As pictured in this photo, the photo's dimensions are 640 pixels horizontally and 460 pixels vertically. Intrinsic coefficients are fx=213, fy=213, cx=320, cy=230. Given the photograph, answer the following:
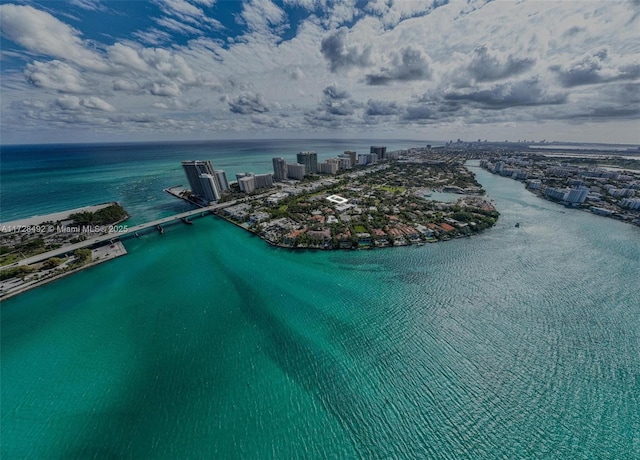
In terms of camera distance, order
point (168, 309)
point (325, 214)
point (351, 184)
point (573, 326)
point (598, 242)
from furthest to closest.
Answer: point (351, 184), point (325, 214), point (598, 242), point (168, 309), point (573, 326)

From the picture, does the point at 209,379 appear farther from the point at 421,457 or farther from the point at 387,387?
the point at 421,457

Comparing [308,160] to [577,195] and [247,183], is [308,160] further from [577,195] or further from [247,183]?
Answer: [577,195]

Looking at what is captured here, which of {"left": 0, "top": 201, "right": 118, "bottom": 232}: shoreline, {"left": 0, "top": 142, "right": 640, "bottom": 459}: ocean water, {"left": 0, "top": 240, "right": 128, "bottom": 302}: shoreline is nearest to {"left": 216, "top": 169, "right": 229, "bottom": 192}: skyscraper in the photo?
{"left": 0, "top": 201, "right": 118, "bottom": 232}: shoreline

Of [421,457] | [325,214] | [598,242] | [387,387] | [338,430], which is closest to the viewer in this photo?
[421,457]

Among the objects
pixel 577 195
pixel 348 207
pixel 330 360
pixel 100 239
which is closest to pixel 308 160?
pixel 348 207

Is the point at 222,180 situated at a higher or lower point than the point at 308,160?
lower

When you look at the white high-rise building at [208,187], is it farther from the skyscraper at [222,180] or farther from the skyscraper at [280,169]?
the skyscraper at [280,169]

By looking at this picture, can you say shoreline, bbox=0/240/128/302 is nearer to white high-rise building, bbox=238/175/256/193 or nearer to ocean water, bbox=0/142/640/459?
ocean water, bbox=0/142/640/459

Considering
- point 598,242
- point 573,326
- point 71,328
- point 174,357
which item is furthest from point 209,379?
point 598,242

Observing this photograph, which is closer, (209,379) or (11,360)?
(209,379)
